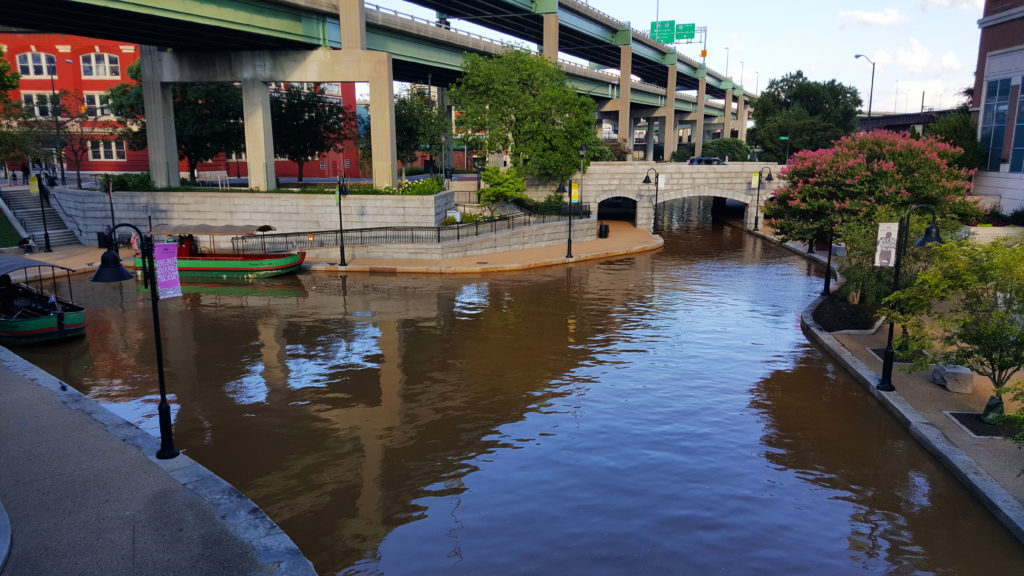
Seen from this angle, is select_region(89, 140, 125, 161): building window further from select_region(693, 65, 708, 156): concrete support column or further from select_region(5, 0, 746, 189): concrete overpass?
select_region(693, 65, 708, 156): concrete support column

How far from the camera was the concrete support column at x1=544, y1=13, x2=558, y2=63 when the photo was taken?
2341 inches

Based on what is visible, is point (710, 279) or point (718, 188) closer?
point (710, 279)

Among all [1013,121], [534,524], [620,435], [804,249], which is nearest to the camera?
[534,524]

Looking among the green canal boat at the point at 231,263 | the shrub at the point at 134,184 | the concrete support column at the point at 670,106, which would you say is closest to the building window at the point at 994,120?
the green canal boat at the point at 231,263

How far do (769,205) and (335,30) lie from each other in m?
27.8

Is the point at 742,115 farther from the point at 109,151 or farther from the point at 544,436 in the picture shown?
the point at 544,436

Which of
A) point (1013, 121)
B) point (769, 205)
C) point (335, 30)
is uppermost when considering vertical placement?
point (335, 30)

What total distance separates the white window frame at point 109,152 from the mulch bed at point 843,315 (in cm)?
7162

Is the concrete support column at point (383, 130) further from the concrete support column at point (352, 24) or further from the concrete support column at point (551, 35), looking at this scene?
the concrete support column at point (551, 35)

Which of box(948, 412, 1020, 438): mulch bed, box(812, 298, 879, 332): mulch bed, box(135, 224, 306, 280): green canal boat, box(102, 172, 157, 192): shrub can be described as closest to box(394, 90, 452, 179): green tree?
box(102, 172, 157, 192): shrub

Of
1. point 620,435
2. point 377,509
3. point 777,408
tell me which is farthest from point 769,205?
point 377,509

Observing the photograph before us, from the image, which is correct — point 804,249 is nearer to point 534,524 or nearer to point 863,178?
point 863,178

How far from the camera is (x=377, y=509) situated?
11.4 meters

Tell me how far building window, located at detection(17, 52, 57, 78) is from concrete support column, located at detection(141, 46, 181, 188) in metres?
32.6
